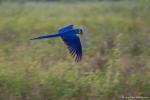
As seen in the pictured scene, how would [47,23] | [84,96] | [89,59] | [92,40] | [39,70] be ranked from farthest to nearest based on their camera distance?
[47,23], [92,40], [89,59], [39,70], [84,96]

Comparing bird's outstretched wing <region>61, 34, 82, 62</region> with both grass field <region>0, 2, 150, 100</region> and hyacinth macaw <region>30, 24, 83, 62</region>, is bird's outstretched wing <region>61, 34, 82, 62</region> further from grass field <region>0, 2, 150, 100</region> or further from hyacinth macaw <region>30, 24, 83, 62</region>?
grass field <region>0, 2, 150, 100</region>

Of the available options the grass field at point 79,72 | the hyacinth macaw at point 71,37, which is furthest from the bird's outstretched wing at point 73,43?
the grass field at point 79,72

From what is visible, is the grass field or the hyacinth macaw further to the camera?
the grass field

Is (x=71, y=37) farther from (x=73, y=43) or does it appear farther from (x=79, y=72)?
(x=79, y=72)

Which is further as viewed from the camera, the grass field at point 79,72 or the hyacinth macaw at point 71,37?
the grass field at point 79,72

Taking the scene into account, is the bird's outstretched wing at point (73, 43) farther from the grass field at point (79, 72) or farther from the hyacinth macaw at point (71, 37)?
the grass field at point (79, 72)

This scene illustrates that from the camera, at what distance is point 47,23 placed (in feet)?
34.8

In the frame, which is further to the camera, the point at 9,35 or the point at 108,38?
the point at 9,35

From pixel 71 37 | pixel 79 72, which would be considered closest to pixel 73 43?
pixel 71 37

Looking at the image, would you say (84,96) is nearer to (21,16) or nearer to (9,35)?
(9,35)

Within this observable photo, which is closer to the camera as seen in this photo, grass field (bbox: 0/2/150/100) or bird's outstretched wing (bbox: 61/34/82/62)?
bird's outstretched wing (bbox: 61/34/82/62)

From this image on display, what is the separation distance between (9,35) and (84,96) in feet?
14.8

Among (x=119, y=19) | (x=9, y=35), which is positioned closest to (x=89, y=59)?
(x=9, y=35)

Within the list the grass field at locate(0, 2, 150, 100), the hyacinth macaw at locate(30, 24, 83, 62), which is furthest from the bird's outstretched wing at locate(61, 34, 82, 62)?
the grass field at locate(0, 2, 150, 100)
